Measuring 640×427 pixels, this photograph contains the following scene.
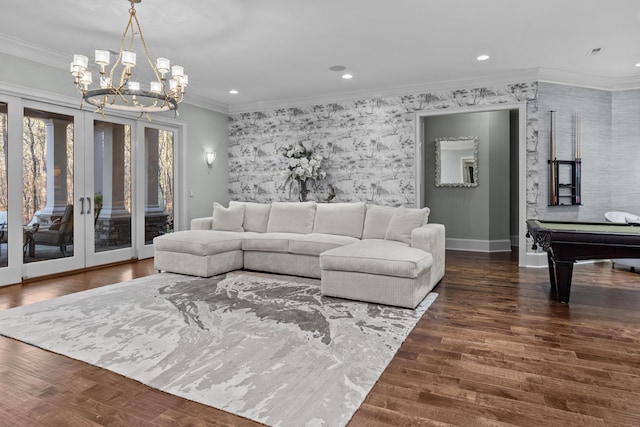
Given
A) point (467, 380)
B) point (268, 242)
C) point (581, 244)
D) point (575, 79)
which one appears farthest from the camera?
point (575, 79)

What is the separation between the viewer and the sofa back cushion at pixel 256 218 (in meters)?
5.53

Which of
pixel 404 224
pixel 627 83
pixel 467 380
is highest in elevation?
pixel 627 83

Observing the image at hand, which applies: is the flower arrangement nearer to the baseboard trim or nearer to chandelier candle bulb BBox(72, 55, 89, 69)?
the baseboard trim

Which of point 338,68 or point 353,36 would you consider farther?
point 338,68

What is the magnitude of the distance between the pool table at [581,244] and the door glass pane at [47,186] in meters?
5.37

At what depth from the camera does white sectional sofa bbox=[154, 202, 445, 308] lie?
3.43 meters

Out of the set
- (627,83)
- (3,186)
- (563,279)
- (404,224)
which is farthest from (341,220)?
(627,83)

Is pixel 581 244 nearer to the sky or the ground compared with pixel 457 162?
nearer to the ground

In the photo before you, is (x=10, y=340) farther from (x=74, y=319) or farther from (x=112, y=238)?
(x=112, y=238)

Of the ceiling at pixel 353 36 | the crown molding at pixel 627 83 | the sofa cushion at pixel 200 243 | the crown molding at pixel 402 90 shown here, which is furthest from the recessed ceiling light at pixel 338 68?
the crown molding at pixel 627 83

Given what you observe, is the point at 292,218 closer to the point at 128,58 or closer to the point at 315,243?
the point at 315,243

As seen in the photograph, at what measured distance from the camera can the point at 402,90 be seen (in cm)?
608

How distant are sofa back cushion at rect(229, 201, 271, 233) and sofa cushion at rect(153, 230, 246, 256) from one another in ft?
1.70

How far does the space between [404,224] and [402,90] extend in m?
2.67
